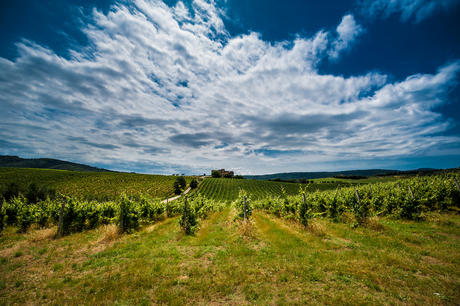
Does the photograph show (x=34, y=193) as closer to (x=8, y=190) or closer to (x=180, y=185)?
(x=8, y=190)

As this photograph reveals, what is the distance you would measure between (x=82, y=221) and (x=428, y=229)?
876 inches

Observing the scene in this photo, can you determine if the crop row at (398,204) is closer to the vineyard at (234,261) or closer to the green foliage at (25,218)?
the vineyard at (234,261)

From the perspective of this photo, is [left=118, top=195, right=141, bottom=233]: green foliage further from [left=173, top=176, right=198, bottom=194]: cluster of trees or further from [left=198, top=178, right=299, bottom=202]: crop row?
[left=173, top=176, right=198, bottom=194]: cluster of trees

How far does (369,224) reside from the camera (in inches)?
403

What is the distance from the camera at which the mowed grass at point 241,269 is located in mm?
4531

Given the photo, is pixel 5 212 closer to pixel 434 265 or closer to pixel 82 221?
pixel 82 221

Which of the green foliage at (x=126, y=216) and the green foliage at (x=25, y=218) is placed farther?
the green foliage at (x=25, y=218)

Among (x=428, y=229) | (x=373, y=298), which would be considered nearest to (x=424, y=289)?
(x=373, y=298)

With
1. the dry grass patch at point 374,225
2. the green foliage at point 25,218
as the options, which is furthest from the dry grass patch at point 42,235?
the dry grass patch at point 374,225

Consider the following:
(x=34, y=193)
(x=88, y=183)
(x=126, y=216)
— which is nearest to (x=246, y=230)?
(x=126, y=216)

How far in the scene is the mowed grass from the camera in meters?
4.53

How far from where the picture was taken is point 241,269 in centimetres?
599

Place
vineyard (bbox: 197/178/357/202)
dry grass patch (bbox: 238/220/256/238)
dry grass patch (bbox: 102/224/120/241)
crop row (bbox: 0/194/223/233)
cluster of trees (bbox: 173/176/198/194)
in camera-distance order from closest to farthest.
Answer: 1. dry grass patch (bbox: 102/224/120/241)
2. dry grass patch (bbox: 238/220/256/238)
3. crop row (bbox: 0/194/223/233)
4. vineyard (bbox: 197/178/357/202)
5. cluster of trees (bbox: 173/176/198/194)

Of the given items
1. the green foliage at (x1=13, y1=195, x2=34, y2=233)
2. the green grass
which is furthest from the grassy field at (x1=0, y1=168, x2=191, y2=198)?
the green foliage at (x1=13, y1=195, x2=34, y2=233)
